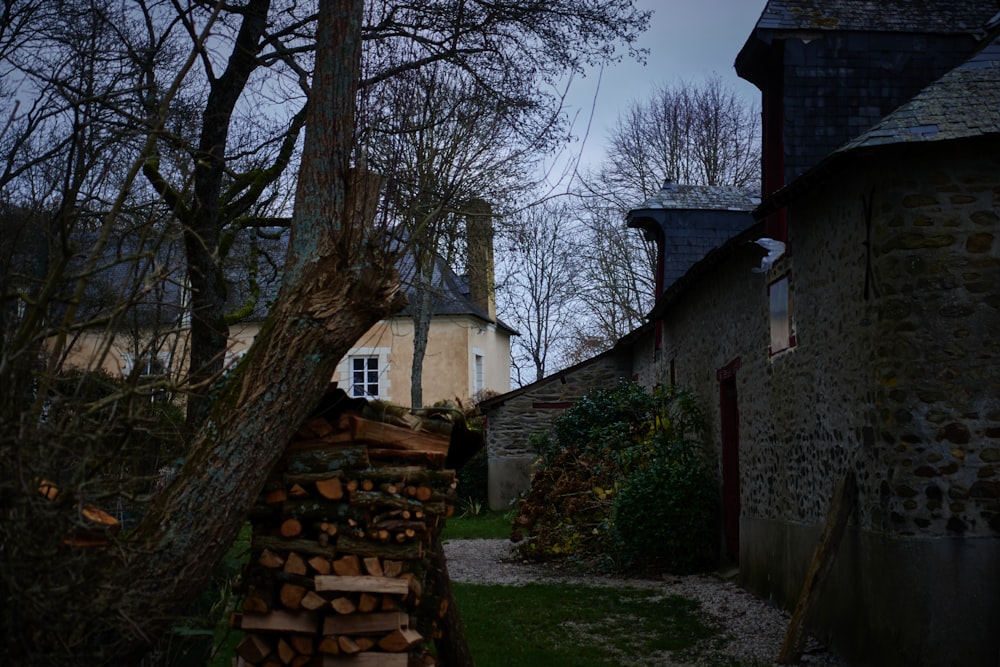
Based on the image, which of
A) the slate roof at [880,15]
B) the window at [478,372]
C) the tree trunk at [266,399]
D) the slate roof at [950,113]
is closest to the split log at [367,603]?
the tree trunk at [266,399]

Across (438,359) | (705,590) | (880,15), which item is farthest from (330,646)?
(438,359)

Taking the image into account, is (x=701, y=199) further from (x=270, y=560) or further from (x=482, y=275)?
(x=270, y=560)

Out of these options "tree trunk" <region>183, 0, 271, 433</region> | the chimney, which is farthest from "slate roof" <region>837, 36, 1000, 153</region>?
the chimney

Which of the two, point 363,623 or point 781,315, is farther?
point 781,315

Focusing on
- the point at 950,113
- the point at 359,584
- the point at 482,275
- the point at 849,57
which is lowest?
the point at 359,584

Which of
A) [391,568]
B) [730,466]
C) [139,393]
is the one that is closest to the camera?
[139,393]

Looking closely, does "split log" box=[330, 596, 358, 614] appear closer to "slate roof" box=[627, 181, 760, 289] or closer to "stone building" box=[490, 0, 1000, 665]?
"stone building" box=[490, 0, 1000, 665]

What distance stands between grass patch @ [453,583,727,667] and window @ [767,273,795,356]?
279 centimetres

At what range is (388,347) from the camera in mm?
29359

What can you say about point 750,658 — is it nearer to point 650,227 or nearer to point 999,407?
point 999,407

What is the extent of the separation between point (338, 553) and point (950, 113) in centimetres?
515

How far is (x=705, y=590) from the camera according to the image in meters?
11.7

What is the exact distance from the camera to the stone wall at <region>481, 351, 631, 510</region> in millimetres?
22656

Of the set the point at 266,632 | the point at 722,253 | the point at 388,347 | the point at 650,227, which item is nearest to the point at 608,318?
the point at 388,347
